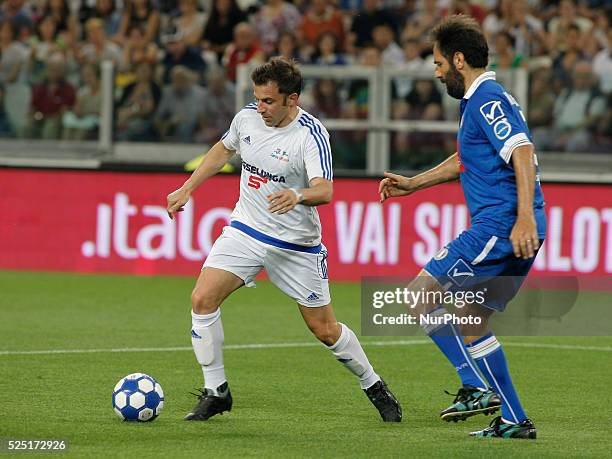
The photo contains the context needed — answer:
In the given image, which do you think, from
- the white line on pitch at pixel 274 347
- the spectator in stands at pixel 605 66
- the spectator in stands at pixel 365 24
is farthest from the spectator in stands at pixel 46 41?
the white line on pitch at pixel 274 347

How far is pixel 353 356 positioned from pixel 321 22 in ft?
37.6

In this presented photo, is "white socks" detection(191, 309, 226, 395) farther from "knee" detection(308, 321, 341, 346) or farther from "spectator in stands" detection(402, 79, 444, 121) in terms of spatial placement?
"spectator in stands" detection(402, 79, 444, 121)

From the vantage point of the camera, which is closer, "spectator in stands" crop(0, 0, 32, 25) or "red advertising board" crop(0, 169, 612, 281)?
"red advertising board" crop(0, 169, 612, 281)

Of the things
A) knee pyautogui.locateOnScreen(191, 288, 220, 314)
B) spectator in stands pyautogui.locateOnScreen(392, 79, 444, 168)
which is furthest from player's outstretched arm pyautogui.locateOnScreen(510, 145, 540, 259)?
spectator in stands pyautogui.locateOnScreen(392, 79, 444, 168)

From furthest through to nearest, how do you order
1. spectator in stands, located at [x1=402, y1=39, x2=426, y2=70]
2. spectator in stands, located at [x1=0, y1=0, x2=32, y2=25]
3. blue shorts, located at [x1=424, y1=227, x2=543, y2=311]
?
1. spectator in stands, located at [x1=0, y1=0, x2=32, y2=25]
2. spectator in stands, located at [x1=402, y1=39, x2=426, y2=70]
3. blue shorts, located at [x1=424, y1=227, x2=543, y2=311]

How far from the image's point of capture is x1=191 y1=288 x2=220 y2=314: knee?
25.4 feet

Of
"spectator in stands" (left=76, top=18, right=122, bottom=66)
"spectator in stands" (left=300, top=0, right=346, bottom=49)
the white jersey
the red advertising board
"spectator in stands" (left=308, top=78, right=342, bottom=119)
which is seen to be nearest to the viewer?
the white jersey

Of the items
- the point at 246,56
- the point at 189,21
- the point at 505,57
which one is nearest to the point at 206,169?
the point at 505,57

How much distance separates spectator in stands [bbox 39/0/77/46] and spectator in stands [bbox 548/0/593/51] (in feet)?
21.9

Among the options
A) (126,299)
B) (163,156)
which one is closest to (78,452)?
(126,299)

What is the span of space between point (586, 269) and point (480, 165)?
8.09 metres

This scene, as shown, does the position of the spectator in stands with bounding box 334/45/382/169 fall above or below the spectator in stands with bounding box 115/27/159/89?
below

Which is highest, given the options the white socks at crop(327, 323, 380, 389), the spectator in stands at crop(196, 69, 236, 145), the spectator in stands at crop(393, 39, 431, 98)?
the spectator in stands at crop(393, 39, 431, 98)

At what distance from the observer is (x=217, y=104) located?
54.2 feet
